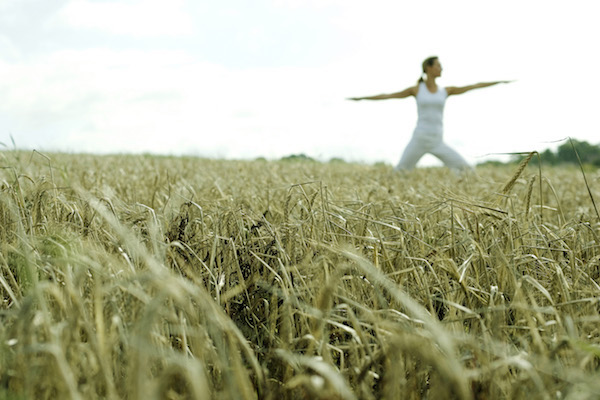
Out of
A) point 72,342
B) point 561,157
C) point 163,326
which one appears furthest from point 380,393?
point 561,157

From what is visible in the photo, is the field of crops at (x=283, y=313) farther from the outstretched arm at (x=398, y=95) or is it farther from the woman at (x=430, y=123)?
the woman at (x=430, y=123)

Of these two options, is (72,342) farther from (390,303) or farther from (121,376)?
(390,303)

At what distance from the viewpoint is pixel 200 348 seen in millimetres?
864

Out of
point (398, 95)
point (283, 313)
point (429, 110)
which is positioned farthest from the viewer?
point (429, 110)

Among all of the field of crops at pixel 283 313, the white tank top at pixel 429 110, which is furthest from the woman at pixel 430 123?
the field of crops at pixel 283 313

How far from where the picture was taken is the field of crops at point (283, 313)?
2.69ft

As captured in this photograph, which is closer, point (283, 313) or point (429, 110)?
point (283, 313)

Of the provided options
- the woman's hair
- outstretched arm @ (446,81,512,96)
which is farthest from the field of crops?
the woman's hair

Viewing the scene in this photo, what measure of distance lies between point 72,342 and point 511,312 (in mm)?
1120

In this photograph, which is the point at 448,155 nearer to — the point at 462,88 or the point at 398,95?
the point at 462,88

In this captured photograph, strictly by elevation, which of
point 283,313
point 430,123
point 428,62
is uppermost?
point 428,62

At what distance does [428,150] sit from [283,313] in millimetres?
5342

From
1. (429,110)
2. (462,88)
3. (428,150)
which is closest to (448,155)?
(428,150)

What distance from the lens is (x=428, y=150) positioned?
6.23 metres
